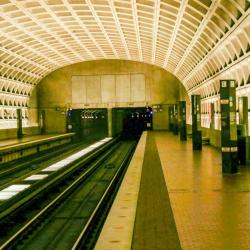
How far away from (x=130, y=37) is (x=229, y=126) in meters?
19.6

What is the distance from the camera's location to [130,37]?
3148 centimetres

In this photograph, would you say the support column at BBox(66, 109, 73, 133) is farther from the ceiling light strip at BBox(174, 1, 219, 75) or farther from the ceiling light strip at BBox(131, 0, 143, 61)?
the ceiling light strip at BBox(174, 1, 219, 75)

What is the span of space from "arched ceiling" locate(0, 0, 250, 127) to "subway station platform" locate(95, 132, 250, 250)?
5878 mm

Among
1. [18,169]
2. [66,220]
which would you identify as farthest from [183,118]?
[66,220]

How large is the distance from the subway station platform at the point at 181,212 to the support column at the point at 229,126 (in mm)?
406

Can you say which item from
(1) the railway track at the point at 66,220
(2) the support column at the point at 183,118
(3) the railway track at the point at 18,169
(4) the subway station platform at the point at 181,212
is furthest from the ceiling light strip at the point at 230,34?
(3) the railway track at the point at 18,169

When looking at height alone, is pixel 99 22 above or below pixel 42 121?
above

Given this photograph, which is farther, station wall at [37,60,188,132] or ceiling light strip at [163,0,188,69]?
station wall at [37,60,188,132]

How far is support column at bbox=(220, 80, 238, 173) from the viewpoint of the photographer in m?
12.8

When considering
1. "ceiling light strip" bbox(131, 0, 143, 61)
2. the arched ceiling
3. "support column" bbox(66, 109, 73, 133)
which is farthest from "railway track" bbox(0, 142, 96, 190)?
"support column" bbox(66, 109, 73, 133)

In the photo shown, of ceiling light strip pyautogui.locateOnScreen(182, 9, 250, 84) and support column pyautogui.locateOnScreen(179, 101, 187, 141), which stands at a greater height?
ceiling light strip pyautogui.locateOnScreen(182, 9, 250, 84)

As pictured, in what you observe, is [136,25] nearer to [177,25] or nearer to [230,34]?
[177,25]

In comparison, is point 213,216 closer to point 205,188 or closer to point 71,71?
point 205,188

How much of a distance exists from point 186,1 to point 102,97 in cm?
2554
